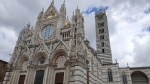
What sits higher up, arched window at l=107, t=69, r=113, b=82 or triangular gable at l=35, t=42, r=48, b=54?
triangular gable at l=35, t=42, r=48, b=54

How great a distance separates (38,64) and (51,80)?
3966mm

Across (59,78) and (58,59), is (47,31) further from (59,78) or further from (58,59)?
(59,78)

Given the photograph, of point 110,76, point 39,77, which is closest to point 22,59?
point 39,77

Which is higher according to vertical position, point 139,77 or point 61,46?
point 61,46

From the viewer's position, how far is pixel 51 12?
26.8 m

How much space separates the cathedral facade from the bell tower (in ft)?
4.84

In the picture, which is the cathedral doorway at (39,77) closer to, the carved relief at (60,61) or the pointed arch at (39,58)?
the pointed arch at (39,58)

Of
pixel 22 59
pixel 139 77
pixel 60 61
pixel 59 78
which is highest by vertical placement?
pixel 22 59

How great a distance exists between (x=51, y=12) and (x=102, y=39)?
17.4 m

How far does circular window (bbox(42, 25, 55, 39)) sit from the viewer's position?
2303 centimetres

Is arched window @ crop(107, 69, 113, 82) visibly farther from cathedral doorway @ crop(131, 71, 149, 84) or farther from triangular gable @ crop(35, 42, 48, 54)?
triangular gable @ crop(35, 42, 48, 54)

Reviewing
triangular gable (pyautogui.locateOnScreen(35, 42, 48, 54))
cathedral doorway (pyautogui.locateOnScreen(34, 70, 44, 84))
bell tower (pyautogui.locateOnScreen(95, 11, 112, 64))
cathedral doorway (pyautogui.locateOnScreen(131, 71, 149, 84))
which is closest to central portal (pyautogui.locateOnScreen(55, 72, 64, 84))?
cathedral doorway (pyautogui.locateOnScreen(34, 70, 44, 84))

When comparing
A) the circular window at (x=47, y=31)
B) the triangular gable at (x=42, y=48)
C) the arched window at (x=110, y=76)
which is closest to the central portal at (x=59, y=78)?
the triangular gable at (x=42, y=48)

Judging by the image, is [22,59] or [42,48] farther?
[22,59]
